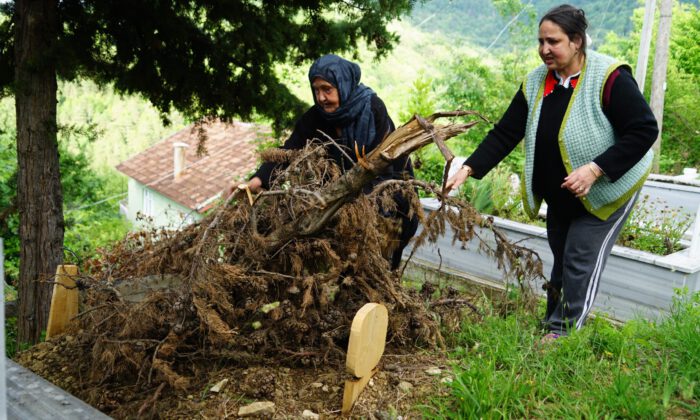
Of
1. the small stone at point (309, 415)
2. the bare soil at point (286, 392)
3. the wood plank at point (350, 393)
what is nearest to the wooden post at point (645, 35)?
the bare soil at point (286, 392)

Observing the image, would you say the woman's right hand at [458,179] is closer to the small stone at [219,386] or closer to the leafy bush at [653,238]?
the small stone at [219,386]

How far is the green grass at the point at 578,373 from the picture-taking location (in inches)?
90.2

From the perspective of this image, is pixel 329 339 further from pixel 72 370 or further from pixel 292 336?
pixel 72 370

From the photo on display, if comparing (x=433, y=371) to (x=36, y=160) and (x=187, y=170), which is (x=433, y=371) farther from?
(x=187, y=170)

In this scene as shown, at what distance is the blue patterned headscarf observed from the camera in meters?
3.14

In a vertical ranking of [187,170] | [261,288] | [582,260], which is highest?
[582,260]

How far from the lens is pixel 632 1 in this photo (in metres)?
51.7

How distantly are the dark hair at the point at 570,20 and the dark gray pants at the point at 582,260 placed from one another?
0.85m

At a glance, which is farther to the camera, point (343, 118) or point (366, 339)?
point (343, 118)

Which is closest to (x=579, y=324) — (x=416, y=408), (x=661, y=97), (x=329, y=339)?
A: (x=416, y=408)

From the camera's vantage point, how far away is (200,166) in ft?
89.0

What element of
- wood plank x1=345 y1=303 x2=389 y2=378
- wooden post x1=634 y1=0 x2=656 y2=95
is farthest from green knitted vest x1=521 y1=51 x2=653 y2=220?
wooden post x1=634 y1=0 x2=656 y2=95

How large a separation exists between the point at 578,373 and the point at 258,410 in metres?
1.32

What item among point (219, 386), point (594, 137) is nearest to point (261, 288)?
point (219, 386)
